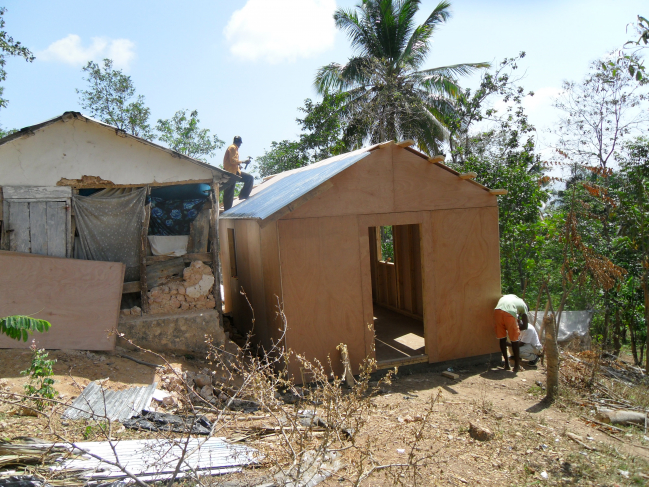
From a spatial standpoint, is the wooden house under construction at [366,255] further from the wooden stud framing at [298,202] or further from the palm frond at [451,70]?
the palm frond at [451,70]

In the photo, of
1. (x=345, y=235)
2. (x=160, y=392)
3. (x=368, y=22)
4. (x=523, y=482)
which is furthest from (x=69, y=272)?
(x=368, y=22)

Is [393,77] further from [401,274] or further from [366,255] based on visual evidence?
[366,255]

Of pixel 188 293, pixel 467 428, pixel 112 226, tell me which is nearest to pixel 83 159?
pixel 112 226

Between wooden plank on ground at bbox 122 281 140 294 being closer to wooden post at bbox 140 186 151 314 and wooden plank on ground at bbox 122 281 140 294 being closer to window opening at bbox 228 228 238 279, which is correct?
wooden post at bbox 140 186 151 314

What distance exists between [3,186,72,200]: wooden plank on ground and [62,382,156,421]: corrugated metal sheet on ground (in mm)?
3153

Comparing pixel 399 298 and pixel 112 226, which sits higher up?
pixel 112 226

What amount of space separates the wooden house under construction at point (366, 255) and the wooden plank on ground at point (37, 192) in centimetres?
279

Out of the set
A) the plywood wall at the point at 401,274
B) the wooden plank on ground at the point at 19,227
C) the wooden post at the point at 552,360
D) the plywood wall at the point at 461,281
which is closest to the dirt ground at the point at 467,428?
the wooden post at the point at 552,360

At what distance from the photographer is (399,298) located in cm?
1119

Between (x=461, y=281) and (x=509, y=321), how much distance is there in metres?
0.95

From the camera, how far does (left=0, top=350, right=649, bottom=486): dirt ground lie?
454 cm

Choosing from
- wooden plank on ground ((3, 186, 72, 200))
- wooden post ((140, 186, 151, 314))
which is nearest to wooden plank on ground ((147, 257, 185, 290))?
wooden post ((140, 186, 151, 314))

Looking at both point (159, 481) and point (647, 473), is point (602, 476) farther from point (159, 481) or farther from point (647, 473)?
point (159, 481)

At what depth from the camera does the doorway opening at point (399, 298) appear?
8.74 m
